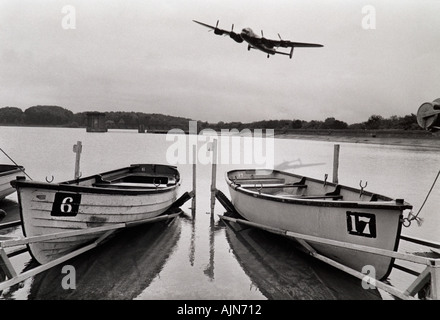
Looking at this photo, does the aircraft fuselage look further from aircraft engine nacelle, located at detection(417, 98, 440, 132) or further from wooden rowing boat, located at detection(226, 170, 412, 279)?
aircraft engine nacelle, located at detection(417, 98, 440, 132)

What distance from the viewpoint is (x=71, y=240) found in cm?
682

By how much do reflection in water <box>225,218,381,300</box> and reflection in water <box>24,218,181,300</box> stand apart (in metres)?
1.89

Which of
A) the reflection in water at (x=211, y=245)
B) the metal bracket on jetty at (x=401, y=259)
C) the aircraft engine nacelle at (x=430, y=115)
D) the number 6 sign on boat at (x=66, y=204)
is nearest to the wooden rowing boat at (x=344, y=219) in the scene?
the metal bracket on jetty at (x=401, y=259)

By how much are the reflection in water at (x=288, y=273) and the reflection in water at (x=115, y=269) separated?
6.19ft

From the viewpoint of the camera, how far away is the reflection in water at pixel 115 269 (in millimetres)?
5707

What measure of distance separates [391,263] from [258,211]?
3.73m

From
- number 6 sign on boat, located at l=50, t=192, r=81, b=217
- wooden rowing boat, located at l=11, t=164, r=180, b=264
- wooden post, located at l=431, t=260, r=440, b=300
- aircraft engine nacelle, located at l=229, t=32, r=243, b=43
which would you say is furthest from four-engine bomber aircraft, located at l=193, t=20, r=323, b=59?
wooden post, located at l=431, t=260, r=440, b=300

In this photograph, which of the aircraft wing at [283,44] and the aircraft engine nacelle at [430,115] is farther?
the aircraft wing at [283,44]

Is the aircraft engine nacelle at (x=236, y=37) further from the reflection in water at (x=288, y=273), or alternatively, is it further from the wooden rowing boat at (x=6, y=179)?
the reflection in water at (x=288, y=273)

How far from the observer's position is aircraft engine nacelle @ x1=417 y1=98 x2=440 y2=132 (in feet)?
20.1
